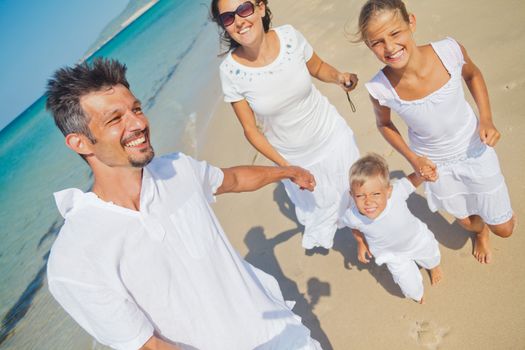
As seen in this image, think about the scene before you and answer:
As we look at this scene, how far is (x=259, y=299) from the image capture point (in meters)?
1.96

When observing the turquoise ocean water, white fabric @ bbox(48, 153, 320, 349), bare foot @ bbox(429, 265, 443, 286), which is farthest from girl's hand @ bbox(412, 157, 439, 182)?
the turquoise ocean water

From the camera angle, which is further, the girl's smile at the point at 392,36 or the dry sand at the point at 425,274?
the dry sand at the point at 425,274

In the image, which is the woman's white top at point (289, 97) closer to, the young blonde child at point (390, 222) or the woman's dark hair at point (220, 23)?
the woman's dark hair at point (220, 23)

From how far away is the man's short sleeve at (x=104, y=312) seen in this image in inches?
52.6

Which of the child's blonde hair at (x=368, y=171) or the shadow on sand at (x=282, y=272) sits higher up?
the child's blonde hair at (x=368, y=171)

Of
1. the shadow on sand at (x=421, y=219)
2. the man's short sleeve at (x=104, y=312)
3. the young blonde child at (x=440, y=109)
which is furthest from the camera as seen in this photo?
the shadow on sand at (x=421, y=219)

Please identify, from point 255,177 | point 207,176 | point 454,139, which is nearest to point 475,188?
point 454,139

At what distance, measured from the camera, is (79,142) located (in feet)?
5.24

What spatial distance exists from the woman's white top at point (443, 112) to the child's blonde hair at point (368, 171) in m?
0.41

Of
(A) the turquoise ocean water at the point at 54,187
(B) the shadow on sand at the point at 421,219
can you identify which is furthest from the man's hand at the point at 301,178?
(A) the turquoise ocean water at the point at 54,187

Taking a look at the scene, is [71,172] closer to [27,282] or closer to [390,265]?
[27,282]

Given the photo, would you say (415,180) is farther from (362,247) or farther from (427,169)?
(362,247)

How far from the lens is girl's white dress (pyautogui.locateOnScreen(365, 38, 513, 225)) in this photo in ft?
7.98

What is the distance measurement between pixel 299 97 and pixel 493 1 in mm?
5023
